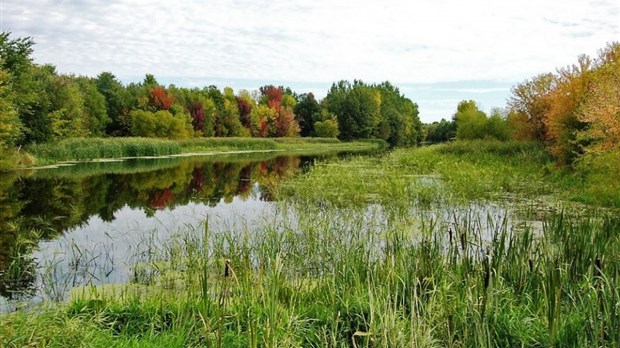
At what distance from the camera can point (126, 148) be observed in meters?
36.5

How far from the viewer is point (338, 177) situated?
55.5ft

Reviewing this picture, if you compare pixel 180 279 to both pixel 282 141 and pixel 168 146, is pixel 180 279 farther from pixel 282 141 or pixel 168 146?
pixel 282 141

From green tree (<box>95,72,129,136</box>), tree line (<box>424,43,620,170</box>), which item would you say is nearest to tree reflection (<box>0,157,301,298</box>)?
tree line (<box>424,43,620,170</box>)

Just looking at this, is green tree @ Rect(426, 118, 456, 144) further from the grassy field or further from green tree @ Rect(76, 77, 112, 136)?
the grassy field

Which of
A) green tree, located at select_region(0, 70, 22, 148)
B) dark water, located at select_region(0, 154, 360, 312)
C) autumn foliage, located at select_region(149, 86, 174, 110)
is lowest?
dark water, located at select_region(0, 154, 360, 312)

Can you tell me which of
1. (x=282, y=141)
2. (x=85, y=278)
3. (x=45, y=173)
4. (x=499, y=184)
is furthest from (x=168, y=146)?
(x=85, y=278)

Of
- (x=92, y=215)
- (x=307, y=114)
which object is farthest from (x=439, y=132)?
(x=92, y=215)

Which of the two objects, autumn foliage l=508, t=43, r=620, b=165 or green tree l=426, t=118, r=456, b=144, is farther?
green tree l=426, t=118, r=456, b=144

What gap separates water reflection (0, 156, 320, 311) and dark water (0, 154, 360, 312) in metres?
0.02

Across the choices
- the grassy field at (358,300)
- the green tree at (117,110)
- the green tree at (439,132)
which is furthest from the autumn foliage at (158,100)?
the green tree at (439,132)

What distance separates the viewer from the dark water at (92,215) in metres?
6.87

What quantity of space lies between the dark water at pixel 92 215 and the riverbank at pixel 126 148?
361 centimetres

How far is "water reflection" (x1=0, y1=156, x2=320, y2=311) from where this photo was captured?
8.13 m

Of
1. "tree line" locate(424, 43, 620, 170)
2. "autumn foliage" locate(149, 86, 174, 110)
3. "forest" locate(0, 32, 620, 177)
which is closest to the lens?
"tree line" locate(424, 43, 620, 170)
